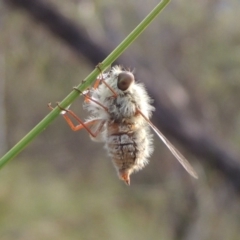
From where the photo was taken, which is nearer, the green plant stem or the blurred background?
the green plant stem

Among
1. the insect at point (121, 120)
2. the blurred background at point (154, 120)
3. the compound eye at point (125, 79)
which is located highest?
the compound eye at point (125, 79)

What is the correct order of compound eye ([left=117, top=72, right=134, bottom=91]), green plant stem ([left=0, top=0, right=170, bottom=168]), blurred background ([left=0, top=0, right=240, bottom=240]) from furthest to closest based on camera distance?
blurred background ([left=0, top=0, right=240, bottom=240])
compound eye ([left=117, top=72, right=134, bottom=91])
green plant stem ([left=0, top=0, right=170, bottom=168])

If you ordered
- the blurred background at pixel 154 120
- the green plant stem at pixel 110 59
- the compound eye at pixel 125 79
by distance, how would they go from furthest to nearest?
the blurred background at pixel 154 120
the compound eye at pixel 125 79
the green plant stem at pixel 110 59

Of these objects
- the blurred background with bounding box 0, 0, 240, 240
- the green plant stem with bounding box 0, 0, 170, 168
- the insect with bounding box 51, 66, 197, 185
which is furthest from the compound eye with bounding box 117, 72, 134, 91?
the blurred background with bounding box 0, 0, 240, 240

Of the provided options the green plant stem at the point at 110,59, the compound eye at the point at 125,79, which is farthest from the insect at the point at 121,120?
the green plant stem at the point at 110,59

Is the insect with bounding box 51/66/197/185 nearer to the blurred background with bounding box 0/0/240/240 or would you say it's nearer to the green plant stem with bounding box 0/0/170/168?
the green plant stem with bounding box 0/0/170/168

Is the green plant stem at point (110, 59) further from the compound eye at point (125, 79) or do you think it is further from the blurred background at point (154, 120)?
the blurred background at point (154, 120)

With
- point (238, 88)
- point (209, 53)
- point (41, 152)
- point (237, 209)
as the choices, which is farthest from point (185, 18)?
point (41, 152)

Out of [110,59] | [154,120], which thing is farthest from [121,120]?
[154,120]
